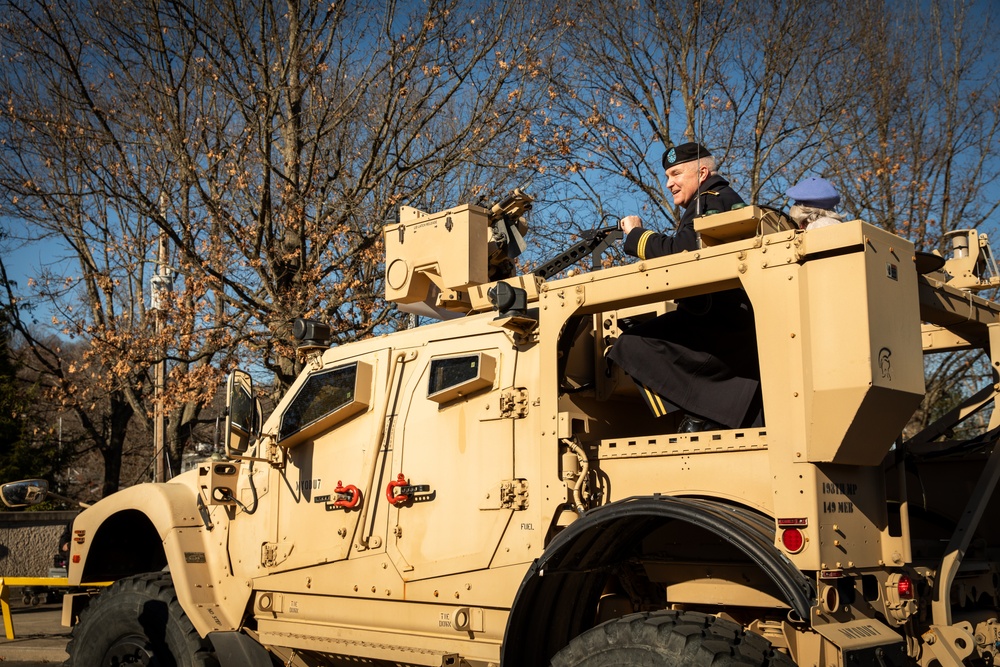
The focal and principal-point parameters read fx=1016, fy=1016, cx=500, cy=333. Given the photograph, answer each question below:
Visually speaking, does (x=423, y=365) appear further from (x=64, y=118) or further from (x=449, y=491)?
(x=64, y=118)

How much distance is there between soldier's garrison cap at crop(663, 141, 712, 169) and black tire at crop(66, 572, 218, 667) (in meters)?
4.36

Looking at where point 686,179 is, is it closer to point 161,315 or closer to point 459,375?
point 459,375

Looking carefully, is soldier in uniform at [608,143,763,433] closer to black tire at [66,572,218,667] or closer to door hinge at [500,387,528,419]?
door hinge at [500,387,528,419]

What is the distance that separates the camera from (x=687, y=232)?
17.3ft

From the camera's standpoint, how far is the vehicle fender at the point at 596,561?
4.10 metres

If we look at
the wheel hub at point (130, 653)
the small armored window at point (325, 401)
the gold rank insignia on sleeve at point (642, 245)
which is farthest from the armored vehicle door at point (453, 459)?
the wheel hub at point (130, 653)

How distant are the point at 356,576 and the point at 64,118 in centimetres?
1175

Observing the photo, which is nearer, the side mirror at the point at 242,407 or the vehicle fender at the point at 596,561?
the vehicle fender at the point at 596,561

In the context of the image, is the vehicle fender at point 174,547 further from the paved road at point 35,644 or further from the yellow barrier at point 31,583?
the paved road at point 35,644

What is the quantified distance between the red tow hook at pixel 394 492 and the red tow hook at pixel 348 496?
0.82ft

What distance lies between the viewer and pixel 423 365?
618cm

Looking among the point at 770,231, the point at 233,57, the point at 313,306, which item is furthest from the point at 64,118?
the point at 770,231

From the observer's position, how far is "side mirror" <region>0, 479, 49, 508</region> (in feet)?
22.0

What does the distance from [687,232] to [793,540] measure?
1793 millimetres
